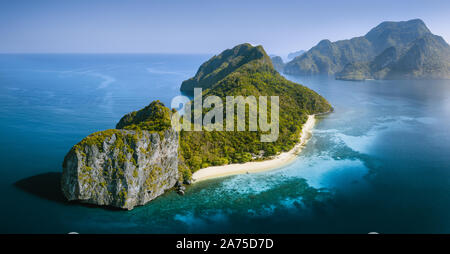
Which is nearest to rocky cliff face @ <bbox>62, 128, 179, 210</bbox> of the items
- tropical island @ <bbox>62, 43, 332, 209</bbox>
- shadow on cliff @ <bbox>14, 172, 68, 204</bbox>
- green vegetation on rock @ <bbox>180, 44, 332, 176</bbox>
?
tropical island @ <bbox>62, 43, 332, 209</bbox>

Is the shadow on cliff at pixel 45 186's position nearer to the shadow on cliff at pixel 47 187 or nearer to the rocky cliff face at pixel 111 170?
the shadow on cliff at pixel 47 187

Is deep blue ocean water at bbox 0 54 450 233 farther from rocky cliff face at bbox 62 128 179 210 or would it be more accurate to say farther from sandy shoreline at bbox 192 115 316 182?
sandy shoreline at bbox 192 115 316 182

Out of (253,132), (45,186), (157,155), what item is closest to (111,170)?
(157,155)

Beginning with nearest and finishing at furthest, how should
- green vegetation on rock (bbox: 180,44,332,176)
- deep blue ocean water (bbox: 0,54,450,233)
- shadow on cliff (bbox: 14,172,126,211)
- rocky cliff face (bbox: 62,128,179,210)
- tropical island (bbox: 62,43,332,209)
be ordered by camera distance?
1. deep blue ocean water (bbox: 0,54,450,233)
2. rocky cliff face (bbox: 62,128,179,210)
3. tropical island (bbox: 62,43,332,209)
4. shadow on cliff (bbox: 14,172,126,211)
5. green vegetation on rock (bbox: 180,44,332,176)

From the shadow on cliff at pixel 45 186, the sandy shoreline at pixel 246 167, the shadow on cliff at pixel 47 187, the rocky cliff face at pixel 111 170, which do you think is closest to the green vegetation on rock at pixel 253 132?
the sandy shoreline at pixel 246 167

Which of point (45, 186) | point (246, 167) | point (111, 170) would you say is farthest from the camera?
point (246, 167)

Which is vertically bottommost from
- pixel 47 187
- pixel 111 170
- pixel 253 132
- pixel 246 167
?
pixel 47 187

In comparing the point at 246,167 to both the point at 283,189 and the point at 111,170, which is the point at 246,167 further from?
the point at 111,170

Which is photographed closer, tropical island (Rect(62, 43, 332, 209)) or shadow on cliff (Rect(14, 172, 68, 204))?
tropical island (Rect(62, 43, 332, 209))
